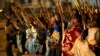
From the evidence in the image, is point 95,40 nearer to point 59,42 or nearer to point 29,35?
point 59,42

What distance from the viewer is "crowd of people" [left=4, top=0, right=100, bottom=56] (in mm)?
6096

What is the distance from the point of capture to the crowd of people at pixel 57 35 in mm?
6096

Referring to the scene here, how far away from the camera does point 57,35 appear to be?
765cm

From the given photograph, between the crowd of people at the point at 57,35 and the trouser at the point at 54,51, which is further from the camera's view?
the trouser at the point at 54,51

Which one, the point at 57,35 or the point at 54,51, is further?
the point at 54,51

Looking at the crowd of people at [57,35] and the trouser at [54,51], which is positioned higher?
the crowd of people at [57,35]

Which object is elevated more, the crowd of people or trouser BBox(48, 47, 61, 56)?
the crowd of people

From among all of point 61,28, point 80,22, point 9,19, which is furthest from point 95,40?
point 9,19

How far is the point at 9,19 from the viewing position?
10156mm

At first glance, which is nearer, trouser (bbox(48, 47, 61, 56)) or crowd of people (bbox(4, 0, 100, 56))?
crowd of people (bbox(4, 0, 100, 56))

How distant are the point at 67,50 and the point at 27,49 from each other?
2.94 m

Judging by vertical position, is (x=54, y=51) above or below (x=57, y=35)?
below

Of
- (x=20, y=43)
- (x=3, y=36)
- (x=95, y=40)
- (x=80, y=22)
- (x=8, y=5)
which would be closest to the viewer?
(x=95, y=40)

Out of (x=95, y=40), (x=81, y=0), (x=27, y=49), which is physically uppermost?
(x=81, y=0)
